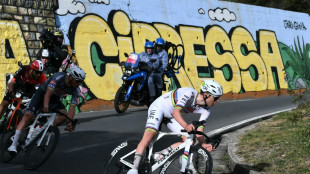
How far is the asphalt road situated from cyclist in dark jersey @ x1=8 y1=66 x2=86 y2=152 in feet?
2.05

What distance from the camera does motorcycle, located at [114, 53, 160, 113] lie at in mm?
12859

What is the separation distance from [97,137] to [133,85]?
3.52 m

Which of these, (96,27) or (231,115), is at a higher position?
(96,27)

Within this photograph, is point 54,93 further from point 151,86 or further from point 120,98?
point 151,86

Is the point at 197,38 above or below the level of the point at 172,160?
above

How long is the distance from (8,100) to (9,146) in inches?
59.9

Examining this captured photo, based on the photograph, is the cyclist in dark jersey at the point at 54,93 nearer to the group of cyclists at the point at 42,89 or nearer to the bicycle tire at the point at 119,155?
the group of cyclists at the point at 42,89

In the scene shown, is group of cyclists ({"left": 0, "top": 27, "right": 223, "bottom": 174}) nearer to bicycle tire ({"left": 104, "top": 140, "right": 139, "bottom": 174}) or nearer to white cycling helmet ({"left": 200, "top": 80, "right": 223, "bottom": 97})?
white cycling helmet ({"left": 200, "top": 80, "right": 223, "bottom": 97})

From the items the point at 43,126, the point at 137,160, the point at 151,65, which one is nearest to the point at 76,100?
the point at 43,126

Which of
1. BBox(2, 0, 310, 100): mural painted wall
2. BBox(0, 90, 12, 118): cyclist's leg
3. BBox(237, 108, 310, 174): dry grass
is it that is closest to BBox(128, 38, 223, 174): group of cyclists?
BBox(237, 108, 310, 174): dry grass

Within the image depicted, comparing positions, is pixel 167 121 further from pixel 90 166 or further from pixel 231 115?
pixel 231 115

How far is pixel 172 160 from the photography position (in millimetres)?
5863

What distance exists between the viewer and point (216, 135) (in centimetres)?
1045

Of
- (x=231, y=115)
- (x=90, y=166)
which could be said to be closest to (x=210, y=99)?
(x=90, y=166)
